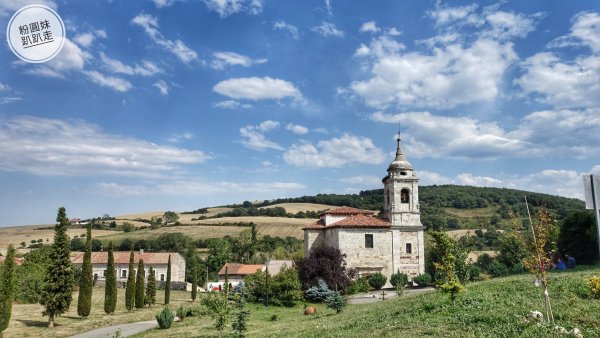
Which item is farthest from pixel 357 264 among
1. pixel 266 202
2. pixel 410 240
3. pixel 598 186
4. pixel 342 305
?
pixel 266 202

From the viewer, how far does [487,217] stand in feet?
370

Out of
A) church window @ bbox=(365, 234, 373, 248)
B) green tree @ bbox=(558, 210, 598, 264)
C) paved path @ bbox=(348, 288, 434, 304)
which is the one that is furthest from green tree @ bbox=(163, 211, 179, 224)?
green tree @ bbox=(558, 210, 598, 264)

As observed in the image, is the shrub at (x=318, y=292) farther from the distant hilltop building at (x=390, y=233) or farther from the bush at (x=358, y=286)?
the distant hilltop building at (x=390, y=233)

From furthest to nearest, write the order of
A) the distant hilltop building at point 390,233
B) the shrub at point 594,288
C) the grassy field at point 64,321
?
1. the distant hilltop building at point 390,233
2. the grassy field at point 64,321
3. the shrub at point 594,288

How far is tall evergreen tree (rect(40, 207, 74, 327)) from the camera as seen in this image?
35.1 m

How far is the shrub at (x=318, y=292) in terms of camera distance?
37.2 meters

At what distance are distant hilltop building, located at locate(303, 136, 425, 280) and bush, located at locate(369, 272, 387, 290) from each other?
3.26 ft

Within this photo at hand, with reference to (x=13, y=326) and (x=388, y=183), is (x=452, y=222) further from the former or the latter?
(x=13, y=326)

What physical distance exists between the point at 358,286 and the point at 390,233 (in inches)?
266

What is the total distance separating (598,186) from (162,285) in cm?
7452

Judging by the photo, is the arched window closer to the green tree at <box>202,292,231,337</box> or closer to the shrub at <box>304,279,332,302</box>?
the shrub at <box>304,279,332,302</box>

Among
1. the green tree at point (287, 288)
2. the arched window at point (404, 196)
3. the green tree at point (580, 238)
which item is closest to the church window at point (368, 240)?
the arched window at point (404, 196)

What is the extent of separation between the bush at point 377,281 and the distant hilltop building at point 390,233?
0.99 metres

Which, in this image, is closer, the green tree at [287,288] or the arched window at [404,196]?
the green tree at [287,288]
